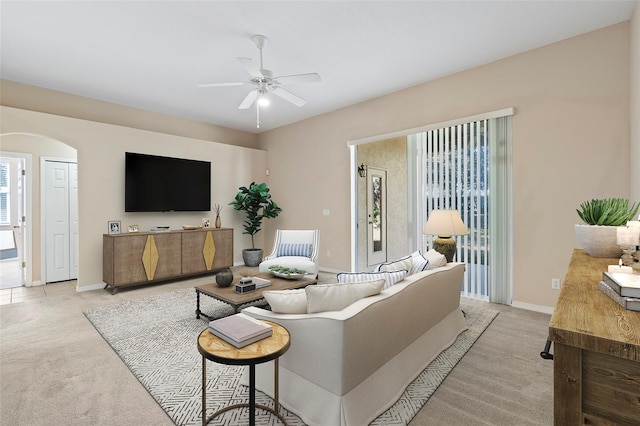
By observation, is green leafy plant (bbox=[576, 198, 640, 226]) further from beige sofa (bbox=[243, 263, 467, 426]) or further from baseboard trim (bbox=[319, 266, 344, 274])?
baseboard trim (bbox=[319, 266, 344, 274])

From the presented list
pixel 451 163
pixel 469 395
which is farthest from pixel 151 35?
pixel 469 395

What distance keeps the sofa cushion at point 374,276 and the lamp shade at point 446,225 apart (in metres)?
1.28

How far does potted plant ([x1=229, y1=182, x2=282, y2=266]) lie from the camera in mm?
6098

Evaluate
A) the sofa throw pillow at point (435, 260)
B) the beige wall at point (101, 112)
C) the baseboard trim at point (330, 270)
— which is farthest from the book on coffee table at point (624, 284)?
the beige wall at point (101, 112)

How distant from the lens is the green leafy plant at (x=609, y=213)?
4.79ft

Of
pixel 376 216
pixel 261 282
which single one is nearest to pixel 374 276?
pixel 261 282

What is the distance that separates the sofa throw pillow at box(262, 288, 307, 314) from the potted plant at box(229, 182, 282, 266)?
172 inches

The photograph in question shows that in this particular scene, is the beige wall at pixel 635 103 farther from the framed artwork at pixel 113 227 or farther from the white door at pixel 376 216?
the framed artwork at pixel 113 227

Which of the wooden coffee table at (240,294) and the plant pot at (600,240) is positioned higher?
the plant pot at (600,240)

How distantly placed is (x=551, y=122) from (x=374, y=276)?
2.87m

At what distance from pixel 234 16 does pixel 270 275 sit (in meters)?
2.74

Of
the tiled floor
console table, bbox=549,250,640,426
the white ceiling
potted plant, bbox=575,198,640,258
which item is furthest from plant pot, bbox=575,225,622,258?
the tiled floor

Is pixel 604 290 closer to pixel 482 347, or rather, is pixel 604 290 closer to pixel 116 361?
pixel 482 347

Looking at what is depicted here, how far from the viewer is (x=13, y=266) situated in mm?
6016
